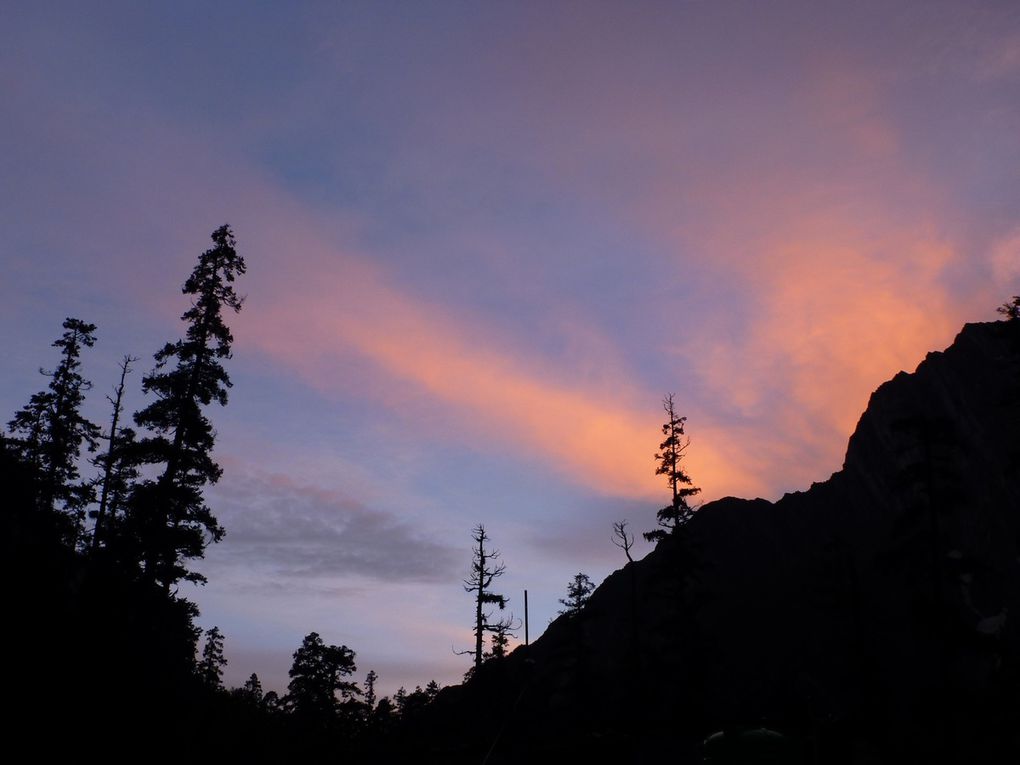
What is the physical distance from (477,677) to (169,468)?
33237 millimetres

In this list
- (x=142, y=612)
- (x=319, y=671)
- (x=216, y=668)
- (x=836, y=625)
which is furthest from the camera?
(x=836, y=625)

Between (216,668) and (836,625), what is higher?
(836,625)

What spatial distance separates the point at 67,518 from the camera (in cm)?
3656

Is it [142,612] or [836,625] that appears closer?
[142,612]

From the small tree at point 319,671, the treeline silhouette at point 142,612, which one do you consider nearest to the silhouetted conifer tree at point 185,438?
the treeline silhouette at point 142,612

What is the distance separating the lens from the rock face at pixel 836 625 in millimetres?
24062

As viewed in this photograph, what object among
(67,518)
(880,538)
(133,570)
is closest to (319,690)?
(67,518)

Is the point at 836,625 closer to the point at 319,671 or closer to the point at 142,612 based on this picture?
the point at 319,671

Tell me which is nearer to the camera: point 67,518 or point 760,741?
point 760,741

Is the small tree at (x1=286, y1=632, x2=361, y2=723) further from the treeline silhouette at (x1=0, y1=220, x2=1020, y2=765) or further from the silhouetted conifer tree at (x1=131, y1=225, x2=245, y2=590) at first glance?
the silhouetted conifer tree at (x1=131, y1=225, x2=245, y2=590)

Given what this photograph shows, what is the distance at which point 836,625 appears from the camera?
8356 centimetres

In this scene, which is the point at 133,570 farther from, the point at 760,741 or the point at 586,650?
the point at 586,650

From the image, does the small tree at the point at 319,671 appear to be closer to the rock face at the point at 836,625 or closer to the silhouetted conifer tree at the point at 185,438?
the rock face at the point at 836,625

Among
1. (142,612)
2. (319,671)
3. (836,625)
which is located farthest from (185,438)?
(836,625)
